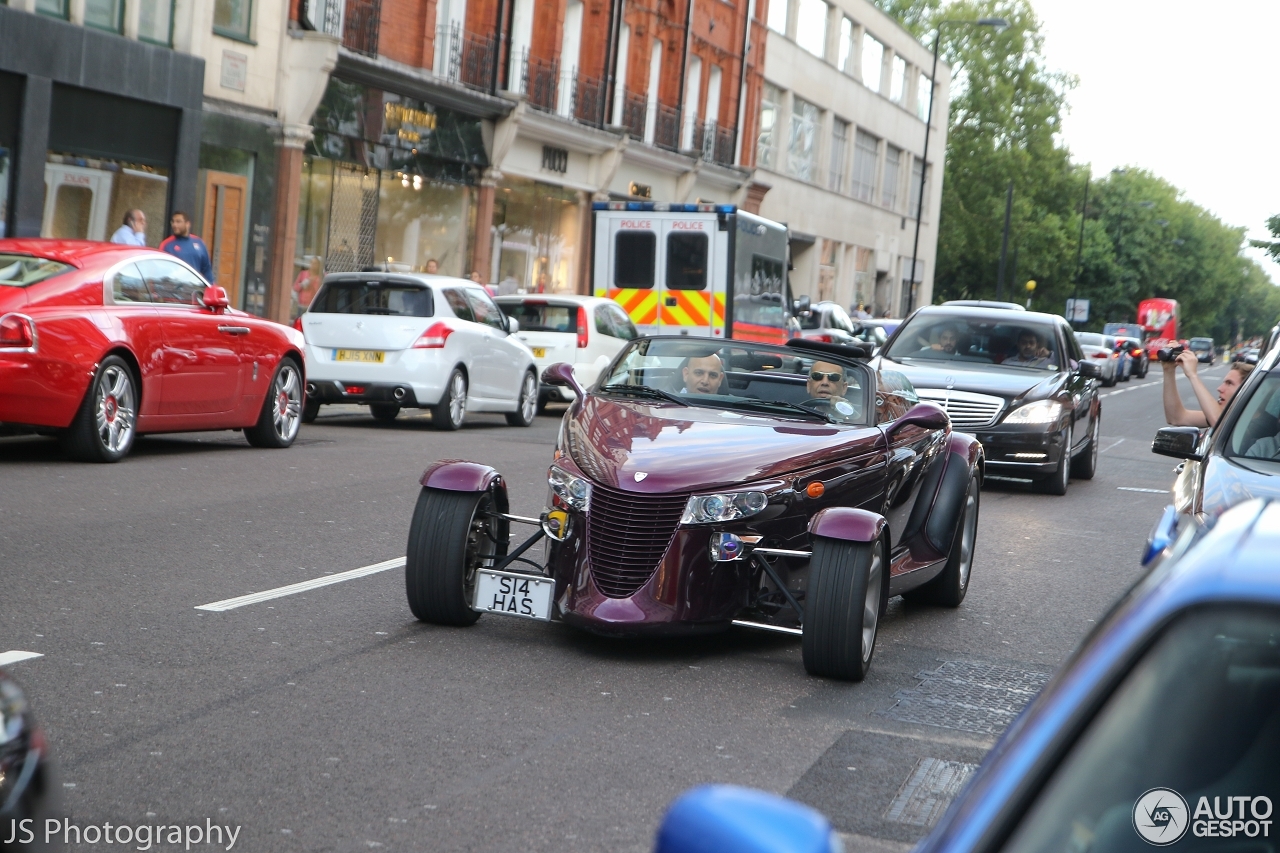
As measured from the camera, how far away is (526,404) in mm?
19906

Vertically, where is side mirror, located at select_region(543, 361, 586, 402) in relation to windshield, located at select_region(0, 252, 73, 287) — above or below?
below

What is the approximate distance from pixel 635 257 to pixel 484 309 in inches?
264

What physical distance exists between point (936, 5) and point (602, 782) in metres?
79.3

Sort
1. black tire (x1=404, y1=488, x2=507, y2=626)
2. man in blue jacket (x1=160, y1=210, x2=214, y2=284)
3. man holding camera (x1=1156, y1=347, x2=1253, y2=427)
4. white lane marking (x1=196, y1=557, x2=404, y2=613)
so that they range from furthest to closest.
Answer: man in blue jacket (x1=160, y1=210, x2=214, y2=284) → man holding camera (x1=1156, y1=347, x2=1253, y2=427) → white lane marking (x1=196, y1=557, x2=404, y2=613) → black tire (x1=404, y1=488, x2=507, y2=626)

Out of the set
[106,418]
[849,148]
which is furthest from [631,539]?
[849,148]

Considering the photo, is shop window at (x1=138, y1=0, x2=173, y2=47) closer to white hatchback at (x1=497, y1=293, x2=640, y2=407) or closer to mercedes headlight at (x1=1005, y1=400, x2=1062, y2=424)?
white hatchback at (x1=497, y1=293, x2=640, y2=407)

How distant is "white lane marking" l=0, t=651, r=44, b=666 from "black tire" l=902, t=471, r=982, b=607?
→ 423 centimetres

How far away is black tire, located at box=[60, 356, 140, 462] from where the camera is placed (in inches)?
465

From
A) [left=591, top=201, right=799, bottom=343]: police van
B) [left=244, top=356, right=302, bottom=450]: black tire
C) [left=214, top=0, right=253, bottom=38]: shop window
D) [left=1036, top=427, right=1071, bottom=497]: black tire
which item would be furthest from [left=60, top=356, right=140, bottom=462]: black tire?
[left=214, top=0, right=253, bottom=38]: shop window

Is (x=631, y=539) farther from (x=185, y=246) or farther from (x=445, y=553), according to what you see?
(x=185, y=246)

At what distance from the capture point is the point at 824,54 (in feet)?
182

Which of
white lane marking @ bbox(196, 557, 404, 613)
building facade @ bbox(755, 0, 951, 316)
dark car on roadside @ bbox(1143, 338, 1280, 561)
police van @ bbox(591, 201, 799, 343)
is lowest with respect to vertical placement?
white lane marking @ bbox(196, 557, 404, 613)

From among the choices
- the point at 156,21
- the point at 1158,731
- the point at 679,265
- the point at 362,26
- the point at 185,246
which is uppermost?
the point at 362,26

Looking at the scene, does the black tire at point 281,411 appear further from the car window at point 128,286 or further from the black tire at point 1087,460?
the black tire at point 1087,460
